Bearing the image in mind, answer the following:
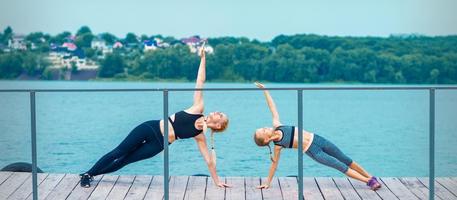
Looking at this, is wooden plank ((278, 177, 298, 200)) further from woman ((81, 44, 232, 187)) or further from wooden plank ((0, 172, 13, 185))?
wooden plank ((0, 172, 13, 185))

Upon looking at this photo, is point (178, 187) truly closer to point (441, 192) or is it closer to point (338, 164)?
point (338, 164)

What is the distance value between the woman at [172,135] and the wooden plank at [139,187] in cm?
21

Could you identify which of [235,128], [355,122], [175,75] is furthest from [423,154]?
[355,122]

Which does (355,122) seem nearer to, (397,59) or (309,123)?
(309,123)

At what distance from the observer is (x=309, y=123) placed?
34375mm

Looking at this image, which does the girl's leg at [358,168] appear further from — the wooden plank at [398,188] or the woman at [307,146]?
the wooden plank at [398,188]

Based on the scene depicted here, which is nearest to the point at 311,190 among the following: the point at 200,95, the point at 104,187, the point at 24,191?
the point at 200,95

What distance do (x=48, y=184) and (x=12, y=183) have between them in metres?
0.31

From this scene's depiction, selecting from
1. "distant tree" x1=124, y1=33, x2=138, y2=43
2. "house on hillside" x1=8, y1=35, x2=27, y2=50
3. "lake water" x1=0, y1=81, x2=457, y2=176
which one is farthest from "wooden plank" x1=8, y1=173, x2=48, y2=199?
"house on hillside" x1=8, y1=35, x2=27, y2=50

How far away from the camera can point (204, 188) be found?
269 inches

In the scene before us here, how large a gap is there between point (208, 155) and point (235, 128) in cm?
2072

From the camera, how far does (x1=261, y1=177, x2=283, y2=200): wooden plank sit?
21.5ft

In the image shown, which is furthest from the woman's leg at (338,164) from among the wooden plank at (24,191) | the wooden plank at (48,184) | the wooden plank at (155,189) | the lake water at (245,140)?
the lake water at (245,140)

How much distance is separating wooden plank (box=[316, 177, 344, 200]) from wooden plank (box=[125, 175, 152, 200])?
1.42 m
